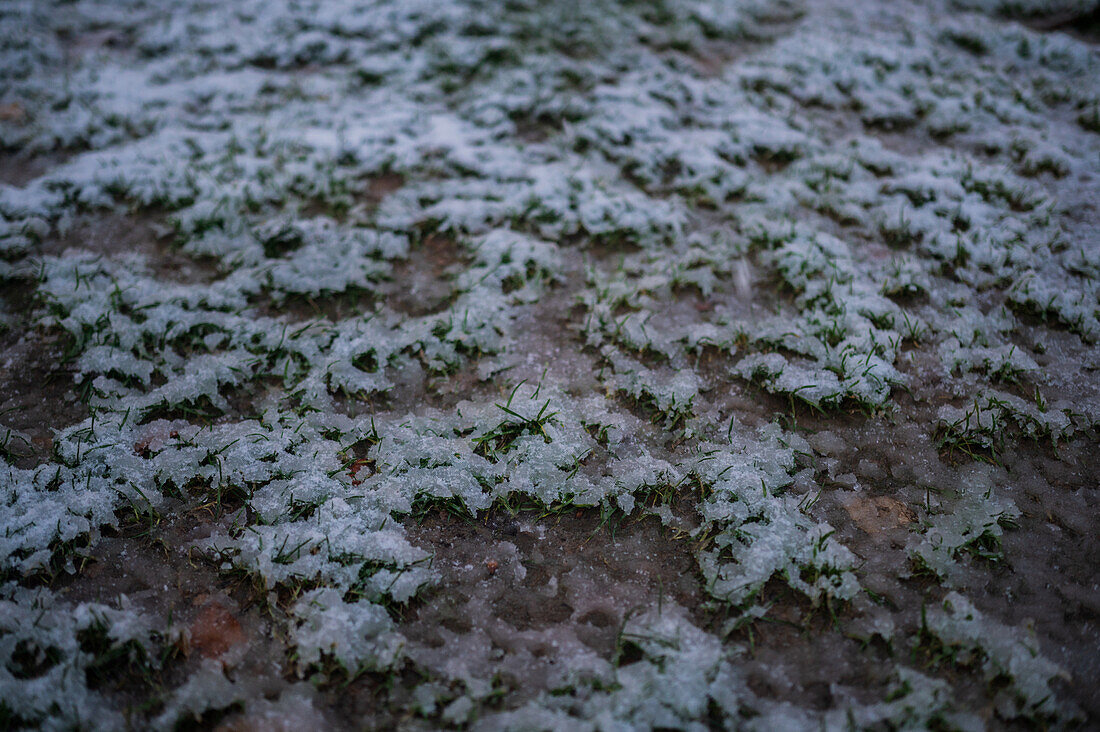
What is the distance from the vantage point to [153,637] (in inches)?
68.9

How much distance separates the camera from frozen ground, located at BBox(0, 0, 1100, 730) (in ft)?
5.58

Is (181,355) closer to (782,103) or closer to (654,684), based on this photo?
(654,684)

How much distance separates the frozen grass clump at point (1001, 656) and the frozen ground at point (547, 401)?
10mm

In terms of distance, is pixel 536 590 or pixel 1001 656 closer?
pixel 1001 656

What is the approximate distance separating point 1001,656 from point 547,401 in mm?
1644

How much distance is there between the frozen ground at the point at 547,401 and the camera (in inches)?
66.9

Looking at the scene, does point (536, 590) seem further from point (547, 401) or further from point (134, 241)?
point (134, 241)

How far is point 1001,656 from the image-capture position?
168cm

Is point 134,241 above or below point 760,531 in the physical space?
above

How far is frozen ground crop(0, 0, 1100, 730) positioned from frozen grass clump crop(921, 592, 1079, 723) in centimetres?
1

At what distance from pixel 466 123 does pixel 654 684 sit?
3748 mm

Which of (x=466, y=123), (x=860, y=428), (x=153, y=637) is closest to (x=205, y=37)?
(x=466, y=123)

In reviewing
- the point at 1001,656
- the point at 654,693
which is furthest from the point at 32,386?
the point at 1001,656

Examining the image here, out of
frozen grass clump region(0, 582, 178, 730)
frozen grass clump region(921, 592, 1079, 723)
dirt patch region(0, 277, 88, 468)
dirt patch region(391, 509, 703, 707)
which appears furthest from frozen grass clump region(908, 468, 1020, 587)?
dirt patch region(0, 277, 88, 468)
